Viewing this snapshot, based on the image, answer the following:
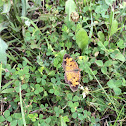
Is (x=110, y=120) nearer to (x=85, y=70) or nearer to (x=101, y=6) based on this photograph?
→ (x=85, y=70)

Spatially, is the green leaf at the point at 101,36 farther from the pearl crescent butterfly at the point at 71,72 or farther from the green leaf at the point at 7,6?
the green leaf at the point at 7,6

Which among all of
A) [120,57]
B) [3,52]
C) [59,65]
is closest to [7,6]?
[3,52]

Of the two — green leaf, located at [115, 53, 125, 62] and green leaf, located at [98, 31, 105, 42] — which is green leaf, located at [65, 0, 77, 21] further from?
green leaf, located at [115, 53, 125, 62]

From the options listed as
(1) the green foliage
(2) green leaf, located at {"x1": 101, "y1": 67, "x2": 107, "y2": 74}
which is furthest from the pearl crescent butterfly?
(2) green leaf, located at {"x1": 101, "y1": 67, "x2": 107, "y2": 74}

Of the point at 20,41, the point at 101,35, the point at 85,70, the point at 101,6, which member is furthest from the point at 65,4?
the point at 85,70

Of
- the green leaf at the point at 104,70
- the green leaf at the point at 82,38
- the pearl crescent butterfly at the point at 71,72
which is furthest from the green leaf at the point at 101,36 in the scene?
the pearl crescent butterfly at the point at 71,72

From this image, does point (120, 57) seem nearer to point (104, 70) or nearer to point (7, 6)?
point (104, 70)

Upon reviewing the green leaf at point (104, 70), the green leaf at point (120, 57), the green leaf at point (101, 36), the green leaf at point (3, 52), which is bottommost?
the green leaf at point (104, 70)
